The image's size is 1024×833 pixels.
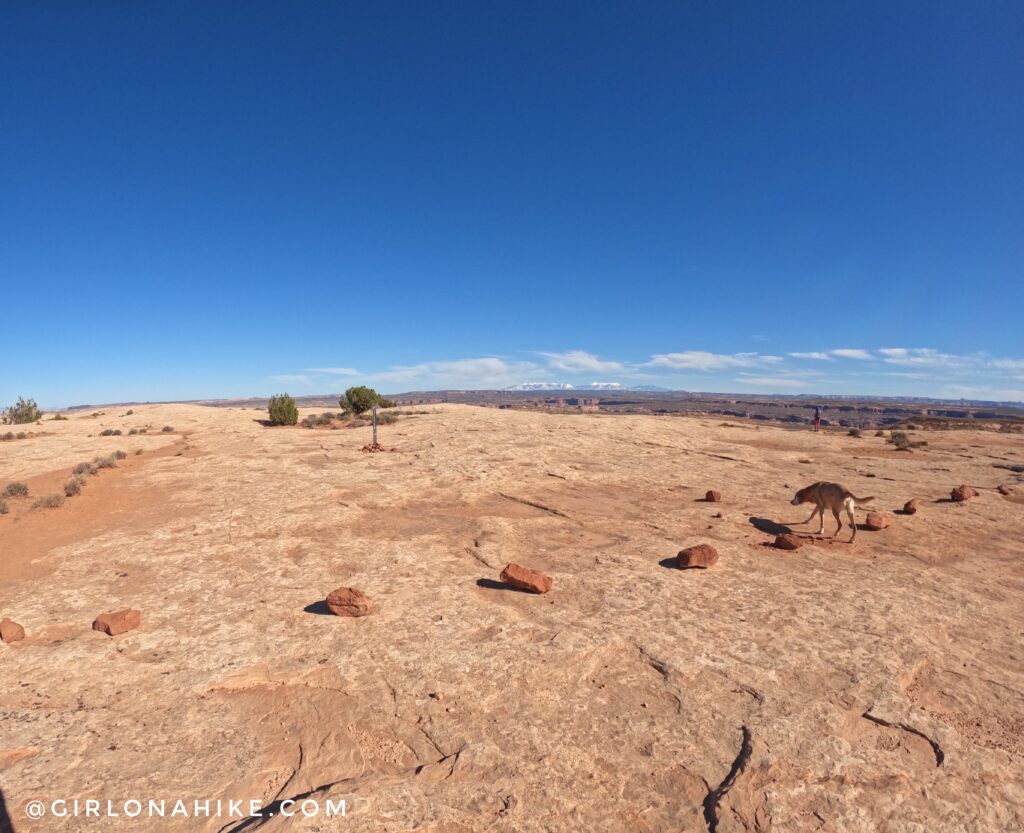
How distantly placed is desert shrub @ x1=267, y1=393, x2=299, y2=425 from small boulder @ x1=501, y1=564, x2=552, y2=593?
26126 millimetres

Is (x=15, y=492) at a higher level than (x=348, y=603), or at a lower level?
lower

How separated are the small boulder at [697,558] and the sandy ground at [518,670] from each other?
0.23m

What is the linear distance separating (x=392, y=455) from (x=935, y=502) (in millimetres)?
14208

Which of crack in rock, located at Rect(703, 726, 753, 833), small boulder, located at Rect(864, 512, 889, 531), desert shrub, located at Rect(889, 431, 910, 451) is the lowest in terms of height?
crack in rock, located at Rect(703, 726, 753, 833)

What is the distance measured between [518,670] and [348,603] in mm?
2156

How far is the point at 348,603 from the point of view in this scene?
18.7 feet

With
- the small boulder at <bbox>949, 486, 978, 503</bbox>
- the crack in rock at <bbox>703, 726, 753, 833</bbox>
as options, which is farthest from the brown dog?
the crack in rock at <bbox>703, 726, 753, 833</bbox>

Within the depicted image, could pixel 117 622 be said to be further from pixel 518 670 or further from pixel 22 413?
pixel 22 413

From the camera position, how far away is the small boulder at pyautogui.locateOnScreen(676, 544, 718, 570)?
714cm

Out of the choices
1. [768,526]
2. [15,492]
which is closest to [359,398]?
[15,492]

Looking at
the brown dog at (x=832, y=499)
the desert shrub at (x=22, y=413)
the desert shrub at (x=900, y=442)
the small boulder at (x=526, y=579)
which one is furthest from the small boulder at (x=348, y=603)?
the desert shrub at (x=22, y=413)

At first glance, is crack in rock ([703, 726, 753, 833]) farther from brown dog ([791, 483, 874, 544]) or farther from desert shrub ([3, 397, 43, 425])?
desert shrub ([3, 397, 43, 425])

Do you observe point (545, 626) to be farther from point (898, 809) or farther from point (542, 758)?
point (898, 809)

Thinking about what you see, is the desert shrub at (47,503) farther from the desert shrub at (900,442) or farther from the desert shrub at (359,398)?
the desert shrub at (900,442)
